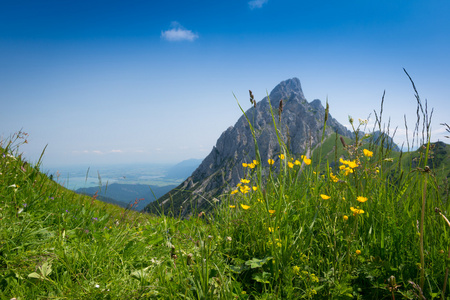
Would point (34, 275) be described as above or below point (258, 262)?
below

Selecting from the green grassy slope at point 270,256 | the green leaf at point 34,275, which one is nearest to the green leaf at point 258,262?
the green grassy slope at point 270,256

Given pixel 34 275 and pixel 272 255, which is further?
pixel 272 255

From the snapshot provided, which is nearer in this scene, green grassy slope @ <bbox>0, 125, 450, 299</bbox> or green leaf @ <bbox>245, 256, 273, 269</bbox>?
green grassy slope @ <bbox>0, 125, 450, 299</bbox>

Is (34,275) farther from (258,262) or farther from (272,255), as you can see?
(272,255)

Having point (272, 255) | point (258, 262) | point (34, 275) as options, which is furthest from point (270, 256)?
A: point (34, 275)

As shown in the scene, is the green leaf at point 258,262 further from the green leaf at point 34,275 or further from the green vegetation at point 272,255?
the green leaf at point 34,275

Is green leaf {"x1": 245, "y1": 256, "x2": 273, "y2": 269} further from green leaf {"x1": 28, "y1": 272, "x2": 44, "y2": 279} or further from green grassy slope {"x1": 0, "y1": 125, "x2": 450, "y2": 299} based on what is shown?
green leaf {"x1": 28, "y1": 272, "x2": 44, "y2": 279}

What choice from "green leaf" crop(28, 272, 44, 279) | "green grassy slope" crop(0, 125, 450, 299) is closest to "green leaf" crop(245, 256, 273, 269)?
"green grassy slope" crop(0, 125, 450, 299)

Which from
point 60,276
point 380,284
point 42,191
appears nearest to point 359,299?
point 380,284

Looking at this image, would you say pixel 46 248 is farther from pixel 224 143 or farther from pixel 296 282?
pixel 224 143

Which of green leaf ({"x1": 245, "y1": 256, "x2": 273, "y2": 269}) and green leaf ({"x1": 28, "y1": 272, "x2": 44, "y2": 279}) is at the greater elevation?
green leaf ({"x1": 245, "y1": 256, "x2": 273, "y2": 269})

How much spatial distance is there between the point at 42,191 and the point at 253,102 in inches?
164

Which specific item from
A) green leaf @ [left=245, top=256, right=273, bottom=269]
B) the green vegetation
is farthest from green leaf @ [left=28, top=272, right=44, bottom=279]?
green leaf @ [left=245, top=256, right=273, bottom=269]

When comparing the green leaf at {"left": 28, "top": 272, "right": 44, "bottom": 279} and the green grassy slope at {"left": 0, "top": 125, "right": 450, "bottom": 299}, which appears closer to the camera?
the green grassy slope at {"left": 0, "top": 125, "right": 450, "bottom": 299}
